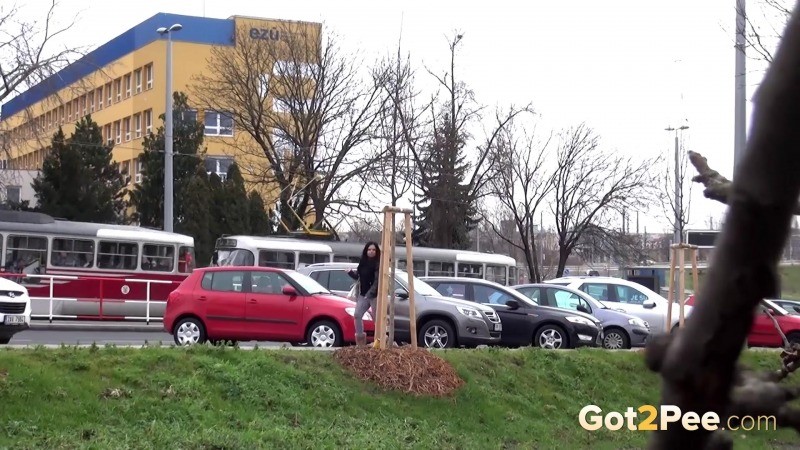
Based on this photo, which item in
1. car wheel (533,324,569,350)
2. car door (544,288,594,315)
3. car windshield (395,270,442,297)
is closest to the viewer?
car windshield (395,270,442,297)

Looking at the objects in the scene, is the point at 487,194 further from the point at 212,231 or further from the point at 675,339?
the point at 675,339

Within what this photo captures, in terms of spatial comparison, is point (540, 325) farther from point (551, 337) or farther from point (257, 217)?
point (257, 217)

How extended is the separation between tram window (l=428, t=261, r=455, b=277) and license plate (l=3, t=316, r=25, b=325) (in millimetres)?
17437

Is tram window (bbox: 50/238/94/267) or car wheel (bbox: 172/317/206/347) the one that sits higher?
tram window (bbox: 50/238/94/267)

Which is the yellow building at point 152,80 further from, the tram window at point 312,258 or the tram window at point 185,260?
the tram window at point 185,260

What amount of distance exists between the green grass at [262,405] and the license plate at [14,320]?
3.43 m

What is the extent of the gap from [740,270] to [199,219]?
3979cm

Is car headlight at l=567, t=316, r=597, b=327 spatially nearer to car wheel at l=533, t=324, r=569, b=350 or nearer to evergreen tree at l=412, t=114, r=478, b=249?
car wheel at l=533, t=324, r=569, b=350

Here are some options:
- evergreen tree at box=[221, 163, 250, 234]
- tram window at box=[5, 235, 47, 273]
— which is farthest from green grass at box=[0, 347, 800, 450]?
evergreen tree at box=[221, 163, 250, 234]

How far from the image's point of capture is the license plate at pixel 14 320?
16.2 m

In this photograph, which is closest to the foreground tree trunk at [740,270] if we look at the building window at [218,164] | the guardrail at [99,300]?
the guardrail at [99,300]

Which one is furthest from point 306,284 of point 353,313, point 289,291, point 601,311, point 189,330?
point 601,311

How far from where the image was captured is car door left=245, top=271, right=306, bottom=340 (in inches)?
695

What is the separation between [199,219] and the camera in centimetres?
4000
